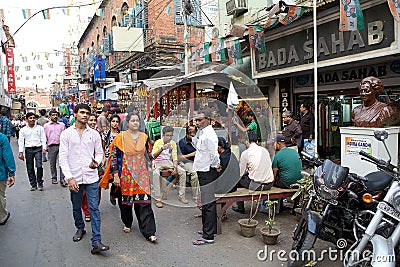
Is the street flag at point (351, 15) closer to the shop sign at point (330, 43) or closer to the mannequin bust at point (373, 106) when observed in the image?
the shop sign at point (330, 43)

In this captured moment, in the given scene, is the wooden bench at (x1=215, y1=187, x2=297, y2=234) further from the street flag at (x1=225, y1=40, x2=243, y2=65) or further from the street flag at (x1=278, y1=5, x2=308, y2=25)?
the street flag at (x1=225, y1=40, x2=243, y2=65)

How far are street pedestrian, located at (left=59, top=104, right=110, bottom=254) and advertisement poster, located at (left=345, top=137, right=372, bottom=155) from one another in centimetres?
348

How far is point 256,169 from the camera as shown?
4840 millimetres

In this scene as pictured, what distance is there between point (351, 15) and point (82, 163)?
16.1ft

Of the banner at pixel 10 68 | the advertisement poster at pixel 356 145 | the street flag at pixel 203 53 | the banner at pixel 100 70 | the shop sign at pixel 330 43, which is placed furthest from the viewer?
the banner at pixel 10 68

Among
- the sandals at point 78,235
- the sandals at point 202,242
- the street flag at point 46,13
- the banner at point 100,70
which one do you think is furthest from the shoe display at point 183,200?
the banner at point 100,70

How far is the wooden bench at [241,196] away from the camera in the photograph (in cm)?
448

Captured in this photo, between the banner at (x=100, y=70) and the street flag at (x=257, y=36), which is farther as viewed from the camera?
the banner at (x=100, y=70)

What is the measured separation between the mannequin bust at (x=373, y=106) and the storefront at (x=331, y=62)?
170 cm

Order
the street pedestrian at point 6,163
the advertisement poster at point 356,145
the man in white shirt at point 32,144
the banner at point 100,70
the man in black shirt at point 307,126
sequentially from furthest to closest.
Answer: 1. the banner at point 100,70
2. the man in black shirt at point 307,126
3. the man in white shirt at point 32,144
4. the street pedestrian at point 6,163
5. the advertisement poster at point 356,145

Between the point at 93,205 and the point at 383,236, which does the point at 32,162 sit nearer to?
the point at 93,205

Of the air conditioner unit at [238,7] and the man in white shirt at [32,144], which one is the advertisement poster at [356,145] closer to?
the man in white shirt at [32,144]

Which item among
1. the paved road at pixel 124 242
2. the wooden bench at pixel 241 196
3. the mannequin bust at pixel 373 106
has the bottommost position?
the paved road at pixel 124 242

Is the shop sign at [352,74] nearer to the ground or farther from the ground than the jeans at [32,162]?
farther from the ground
